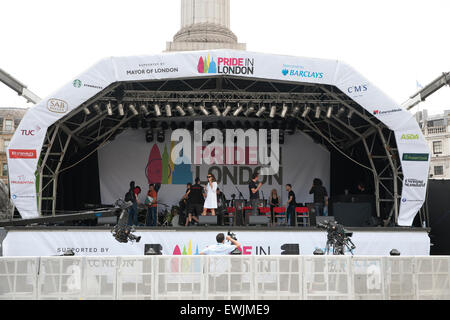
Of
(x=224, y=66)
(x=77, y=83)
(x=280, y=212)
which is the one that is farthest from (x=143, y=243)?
(x=280, y=212)

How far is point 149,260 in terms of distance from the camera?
21.1 ft

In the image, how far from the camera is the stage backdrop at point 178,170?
17.7 meters

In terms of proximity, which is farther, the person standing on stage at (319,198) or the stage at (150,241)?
the person standing on stage at (319,198)

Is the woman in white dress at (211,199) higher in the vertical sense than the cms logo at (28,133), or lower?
lower

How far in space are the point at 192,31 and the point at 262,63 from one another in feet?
50.9

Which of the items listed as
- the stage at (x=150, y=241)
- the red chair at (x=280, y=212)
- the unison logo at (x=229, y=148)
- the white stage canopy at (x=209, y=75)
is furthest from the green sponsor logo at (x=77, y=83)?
the red chair at (x=280, y=212)

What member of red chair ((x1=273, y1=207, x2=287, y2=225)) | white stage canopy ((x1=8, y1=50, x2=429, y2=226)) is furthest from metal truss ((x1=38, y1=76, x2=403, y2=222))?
red chair ((x1=273, y1=207, x2=287, y2=225))

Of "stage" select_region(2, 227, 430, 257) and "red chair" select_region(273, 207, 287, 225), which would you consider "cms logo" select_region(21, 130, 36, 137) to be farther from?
"red chair" select_region(273, 207, 287, 225)

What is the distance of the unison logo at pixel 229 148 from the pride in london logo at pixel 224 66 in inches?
191

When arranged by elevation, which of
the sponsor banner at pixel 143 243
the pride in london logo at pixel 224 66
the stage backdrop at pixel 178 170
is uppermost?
the pride in london logo at pixel 224 66

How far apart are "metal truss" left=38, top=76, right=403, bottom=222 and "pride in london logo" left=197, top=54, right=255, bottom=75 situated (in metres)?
0.43

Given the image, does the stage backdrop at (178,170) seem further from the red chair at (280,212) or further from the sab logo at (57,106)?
the sab logo at (57,106)
